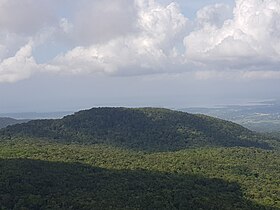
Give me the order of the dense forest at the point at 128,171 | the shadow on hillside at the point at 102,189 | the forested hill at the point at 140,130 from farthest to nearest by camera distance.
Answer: the forested hill at the point at 140,130
the dense forest at the point at 128,171
the shadow on hillside at the point at 102,189

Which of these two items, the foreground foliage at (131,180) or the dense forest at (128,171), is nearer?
the foreground foliage at (131,180)

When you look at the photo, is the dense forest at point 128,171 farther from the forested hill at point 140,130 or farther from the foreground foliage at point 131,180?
the forested hill at point 140,130

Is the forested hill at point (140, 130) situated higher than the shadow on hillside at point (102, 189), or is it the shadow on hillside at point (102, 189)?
the forested hill at point (140, 130)

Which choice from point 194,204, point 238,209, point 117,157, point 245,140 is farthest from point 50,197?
point 245,140

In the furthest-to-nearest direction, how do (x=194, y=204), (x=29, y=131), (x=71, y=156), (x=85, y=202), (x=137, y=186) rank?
(x=29, y=131) < (x=71, y=156) < (x=137, y=186) < (x=194, y=204) < (x=85, y=202)

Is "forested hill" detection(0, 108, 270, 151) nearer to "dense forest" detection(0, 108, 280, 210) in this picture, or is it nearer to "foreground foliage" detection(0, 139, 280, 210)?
"dense forest" detection(0, 108, 280, 210)

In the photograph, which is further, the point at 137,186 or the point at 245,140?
the point at 245,140

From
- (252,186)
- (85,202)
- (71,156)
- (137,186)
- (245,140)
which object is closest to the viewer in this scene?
(85,202)

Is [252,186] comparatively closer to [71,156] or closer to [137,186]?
[137,186]

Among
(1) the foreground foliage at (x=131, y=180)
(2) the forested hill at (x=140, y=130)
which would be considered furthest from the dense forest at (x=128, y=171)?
(2) the forested hill at (x=140, y=130)
